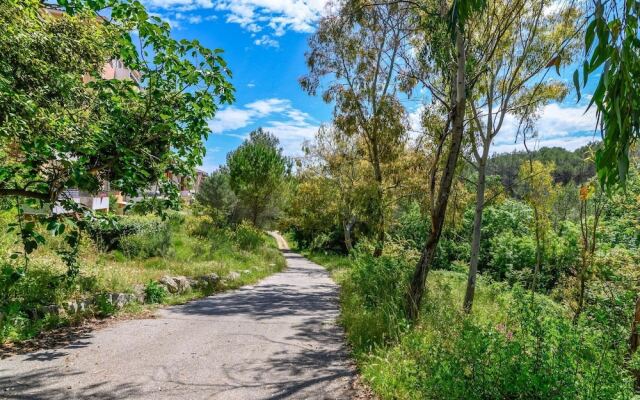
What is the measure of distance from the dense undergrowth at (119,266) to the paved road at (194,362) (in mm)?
871

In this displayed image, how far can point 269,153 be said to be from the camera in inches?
1243

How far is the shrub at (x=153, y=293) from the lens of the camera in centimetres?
913

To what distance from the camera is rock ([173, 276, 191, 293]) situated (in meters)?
10.6

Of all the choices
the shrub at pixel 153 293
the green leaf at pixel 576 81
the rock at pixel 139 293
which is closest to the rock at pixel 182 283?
the shrub at pixel 153 293

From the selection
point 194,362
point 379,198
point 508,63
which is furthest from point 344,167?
point 194,362

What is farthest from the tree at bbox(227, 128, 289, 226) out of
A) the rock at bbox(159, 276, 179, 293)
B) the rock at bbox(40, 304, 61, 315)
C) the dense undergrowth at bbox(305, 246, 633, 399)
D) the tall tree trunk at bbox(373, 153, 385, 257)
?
the dense undergrowth at bbox(305, 246, 633, 399)

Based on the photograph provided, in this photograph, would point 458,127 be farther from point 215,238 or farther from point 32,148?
point 215,238

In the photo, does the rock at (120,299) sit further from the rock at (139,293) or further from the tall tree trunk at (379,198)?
the tall tree trunk at (379,198)

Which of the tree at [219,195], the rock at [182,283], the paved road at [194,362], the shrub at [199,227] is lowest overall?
the paved road at [194,362]

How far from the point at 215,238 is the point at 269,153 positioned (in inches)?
491

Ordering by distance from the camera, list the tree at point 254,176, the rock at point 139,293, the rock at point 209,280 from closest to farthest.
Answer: the rock at point 139,293 < the rock at point 209,280 < the tree at point 254,176

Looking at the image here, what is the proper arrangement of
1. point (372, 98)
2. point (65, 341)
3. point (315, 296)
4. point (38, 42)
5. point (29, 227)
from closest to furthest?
point (29, 227), point (38, 42), point (65, 341), point (315, 296), point (372, 98)

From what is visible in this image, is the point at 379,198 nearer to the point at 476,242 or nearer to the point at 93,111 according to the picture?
the point at 476,242

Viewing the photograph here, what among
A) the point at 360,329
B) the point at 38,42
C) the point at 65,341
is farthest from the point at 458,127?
the point at 65,341
